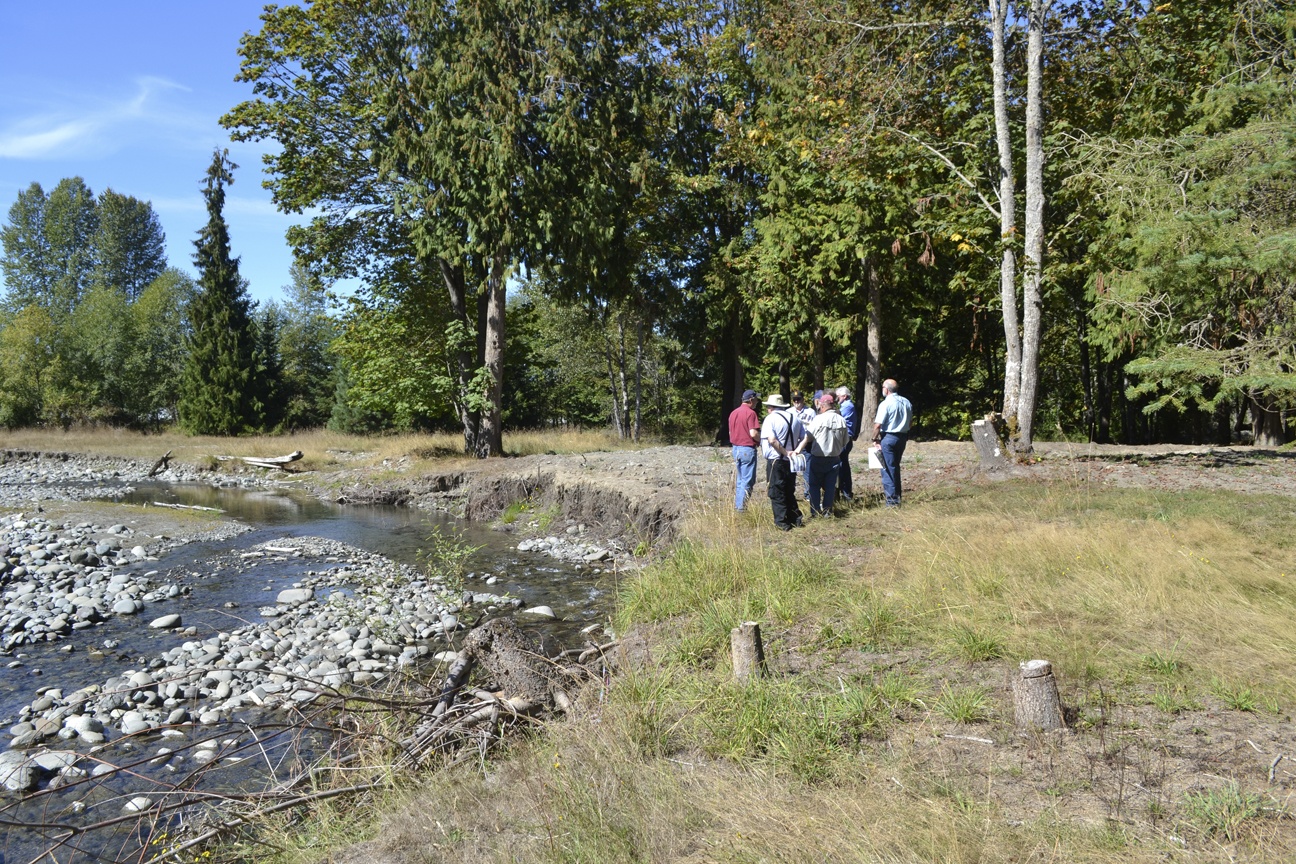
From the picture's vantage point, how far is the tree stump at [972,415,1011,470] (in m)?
14.8

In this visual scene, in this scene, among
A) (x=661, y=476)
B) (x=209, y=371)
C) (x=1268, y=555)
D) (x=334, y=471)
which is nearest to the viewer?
(x=1268, y=555)

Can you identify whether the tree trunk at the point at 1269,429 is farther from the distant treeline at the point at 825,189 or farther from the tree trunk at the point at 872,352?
the tree trunk at the point at 872,352

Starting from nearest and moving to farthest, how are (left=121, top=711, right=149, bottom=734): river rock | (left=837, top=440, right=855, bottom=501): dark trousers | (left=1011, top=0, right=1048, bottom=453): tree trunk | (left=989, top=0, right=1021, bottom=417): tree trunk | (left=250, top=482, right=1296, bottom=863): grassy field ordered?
(left=250, top=482, right=1296, bottom=863): grassy field → (left=121, top=711, right=149, bottom=734): river rock → (left=837, top=440, right=855, bottom=501): dark trousers → (left=1011, top=0, right=1048, bottom=453): tree trunk → (left=989, top=0, right=1021, bottom=417): tree trunk

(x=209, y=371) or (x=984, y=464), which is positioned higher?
(x=209, y=371)

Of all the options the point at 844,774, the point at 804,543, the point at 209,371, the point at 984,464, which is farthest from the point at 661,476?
the point at 209,371

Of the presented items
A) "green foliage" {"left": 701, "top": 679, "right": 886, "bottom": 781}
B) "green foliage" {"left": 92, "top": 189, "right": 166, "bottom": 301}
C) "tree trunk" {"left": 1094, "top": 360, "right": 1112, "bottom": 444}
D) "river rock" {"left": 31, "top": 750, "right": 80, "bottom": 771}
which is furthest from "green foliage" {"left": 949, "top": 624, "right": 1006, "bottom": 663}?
"green foliage" {"left": 92, "top": 189, "right": 166, "bottom": 301}

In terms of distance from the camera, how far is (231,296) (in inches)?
1982

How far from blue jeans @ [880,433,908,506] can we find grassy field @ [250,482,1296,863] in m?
3.50

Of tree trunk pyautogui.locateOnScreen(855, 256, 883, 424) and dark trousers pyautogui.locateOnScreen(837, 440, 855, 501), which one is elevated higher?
tree trunk pyautogui.locateOnScreen(855, 256, 883, 424)

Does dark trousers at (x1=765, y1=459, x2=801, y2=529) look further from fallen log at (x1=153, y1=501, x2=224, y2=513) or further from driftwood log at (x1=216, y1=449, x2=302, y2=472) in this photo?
driftwood log at (x1=216, y1=449, x2=302, y2=472)

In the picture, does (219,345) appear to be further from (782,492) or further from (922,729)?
(922,729)

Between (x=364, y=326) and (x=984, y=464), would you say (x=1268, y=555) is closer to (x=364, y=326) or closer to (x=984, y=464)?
(x=984, y=464)

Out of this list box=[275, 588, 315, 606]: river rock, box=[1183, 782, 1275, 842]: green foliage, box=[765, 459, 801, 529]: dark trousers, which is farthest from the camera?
→ box=[275, 588, 315, 606]: river rock

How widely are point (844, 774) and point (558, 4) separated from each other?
24111 mm
